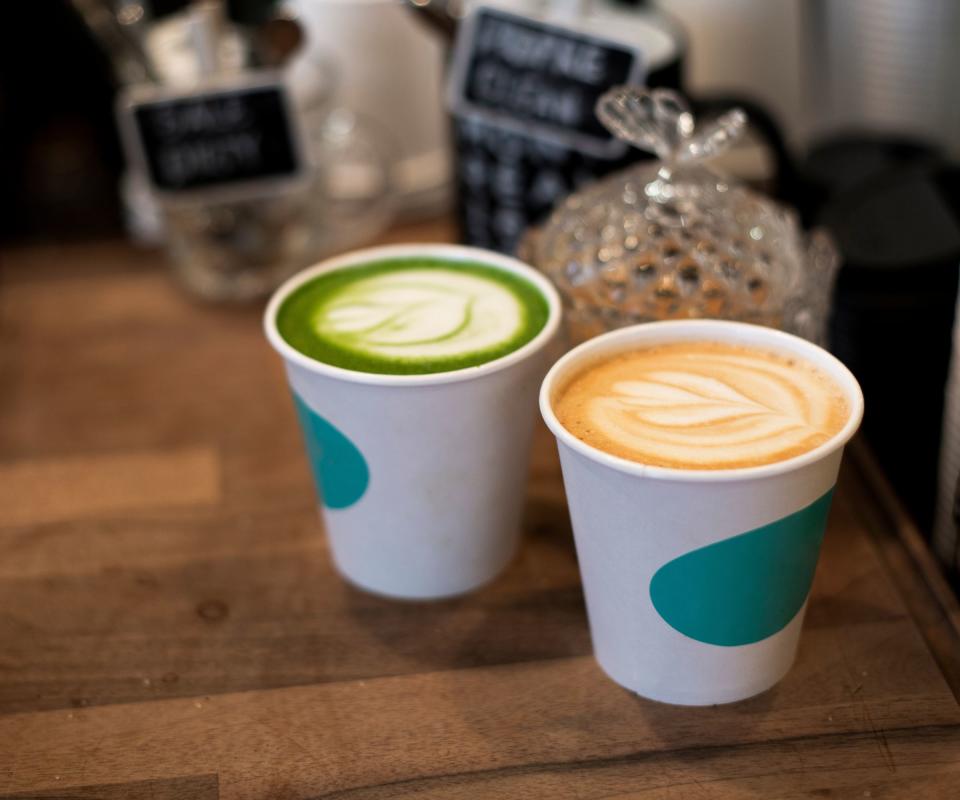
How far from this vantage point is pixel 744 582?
0.65 m

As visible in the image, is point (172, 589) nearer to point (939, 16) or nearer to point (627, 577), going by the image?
point (627, 577)

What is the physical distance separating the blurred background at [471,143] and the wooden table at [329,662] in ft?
0.50

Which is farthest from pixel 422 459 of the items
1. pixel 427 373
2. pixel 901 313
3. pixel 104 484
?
pixel 901 313

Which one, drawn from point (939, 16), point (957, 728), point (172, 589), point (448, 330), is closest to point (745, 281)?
point (448, 330)

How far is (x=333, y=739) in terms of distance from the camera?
0.70m

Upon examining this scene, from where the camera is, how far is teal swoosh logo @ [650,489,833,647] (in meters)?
0.63

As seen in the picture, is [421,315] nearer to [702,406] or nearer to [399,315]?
[399,315]

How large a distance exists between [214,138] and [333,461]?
463 millimetres

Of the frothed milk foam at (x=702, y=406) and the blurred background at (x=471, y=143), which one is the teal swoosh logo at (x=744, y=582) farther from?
the blurred background at (x=471, y=143)

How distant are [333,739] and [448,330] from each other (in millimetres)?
271

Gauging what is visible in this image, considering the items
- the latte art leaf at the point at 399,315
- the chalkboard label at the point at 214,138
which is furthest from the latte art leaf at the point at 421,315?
the chalkboard label at the point at 214,138

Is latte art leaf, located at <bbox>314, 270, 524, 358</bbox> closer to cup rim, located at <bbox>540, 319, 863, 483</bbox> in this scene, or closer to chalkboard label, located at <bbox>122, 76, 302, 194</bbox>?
cup rim, located at <bbox>540, 319, 863, 483</bbox>

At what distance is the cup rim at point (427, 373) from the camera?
27.6 inches

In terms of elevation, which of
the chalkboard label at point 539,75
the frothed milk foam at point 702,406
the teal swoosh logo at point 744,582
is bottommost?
the teal swoosh logo at point 744,582
